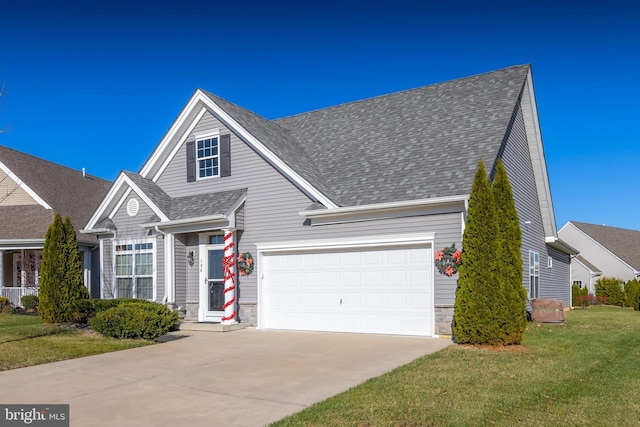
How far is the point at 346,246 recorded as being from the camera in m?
13.9

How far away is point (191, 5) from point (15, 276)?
49.2ft

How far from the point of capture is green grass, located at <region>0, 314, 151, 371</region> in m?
10.2

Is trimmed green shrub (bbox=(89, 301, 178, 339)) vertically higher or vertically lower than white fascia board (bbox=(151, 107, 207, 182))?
lower

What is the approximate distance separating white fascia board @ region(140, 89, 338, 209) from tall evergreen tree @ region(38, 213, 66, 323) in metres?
3.35

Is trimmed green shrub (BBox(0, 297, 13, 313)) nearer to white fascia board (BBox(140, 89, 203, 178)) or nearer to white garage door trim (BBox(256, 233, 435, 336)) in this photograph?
white fascia board (BBox(140, 89, 203, 178))

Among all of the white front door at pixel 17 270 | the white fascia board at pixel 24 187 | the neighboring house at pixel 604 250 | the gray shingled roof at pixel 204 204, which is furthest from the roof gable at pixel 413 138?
the neighboring house at pixel 604 250

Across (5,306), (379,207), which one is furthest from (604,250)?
(5,306)

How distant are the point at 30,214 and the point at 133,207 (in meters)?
7.92

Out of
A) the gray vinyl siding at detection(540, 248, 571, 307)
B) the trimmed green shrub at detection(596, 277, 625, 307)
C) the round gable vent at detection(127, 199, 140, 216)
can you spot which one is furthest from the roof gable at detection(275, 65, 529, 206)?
A: the trimmed green shrub at detection(596, 277, 625, 307)

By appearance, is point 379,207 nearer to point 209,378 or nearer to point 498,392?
point 209,378

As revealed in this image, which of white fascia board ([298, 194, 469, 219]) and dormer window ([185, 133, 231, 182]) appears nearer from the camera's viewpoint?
white fascia board ([298, 194, 469, 219])

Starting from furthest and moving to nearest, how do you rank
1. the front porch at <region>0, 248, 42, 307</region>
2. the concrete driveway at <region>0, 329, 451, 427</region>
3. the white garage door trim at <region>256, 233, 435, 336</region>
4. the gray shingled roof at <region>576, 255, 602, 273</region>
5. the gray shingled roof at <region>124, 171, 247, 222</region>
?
the gray shingled roof at <region>576, 255, 602, 273</region> → the front porch at <region>0, 248, 42, 307</region> → the gray shingled roof at <region>124, 171, 247, 222</region> → the white garage door trim at <region>256, 233, 435, 336</region> → the concrete driveway at <region>0, 329, 451, 427</region>

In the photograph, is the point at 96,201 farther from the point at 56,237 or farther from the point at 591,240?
the point at 591,240

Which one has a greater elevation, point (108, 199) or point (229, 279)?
point (108, 199)
